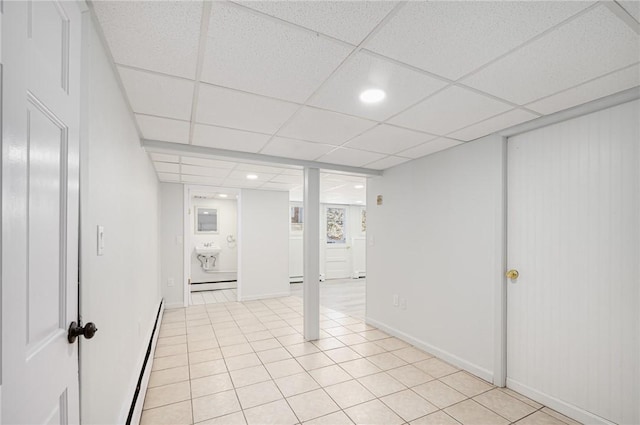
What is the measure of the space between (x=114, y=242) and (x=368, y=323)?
366cm

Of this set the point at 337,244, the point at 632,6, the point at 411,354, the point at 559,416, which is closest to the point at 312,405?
the point at 411,354

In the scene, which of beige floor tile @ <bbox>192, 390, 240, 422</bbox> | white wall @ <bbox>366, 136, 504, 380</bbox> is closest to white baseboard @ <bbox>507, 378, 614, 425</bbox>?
white wall @ <bbox>366, 136, 504, 380</bbox>

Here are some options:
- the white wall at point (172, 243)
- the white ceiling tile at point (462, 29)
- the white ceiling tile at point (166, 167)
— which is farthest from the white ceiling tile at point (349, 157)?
the white wall at point (172, 243)

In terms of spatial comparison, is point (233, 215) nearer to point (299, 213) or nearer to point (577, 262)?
point (299, 213)

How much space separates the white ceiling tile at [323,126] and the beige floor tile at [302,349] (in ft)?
7.72

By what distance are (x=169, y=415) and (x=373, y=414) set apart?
154 centimetres

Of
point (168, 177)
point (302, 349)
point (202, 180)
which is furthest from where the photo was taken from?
point (202, 180)

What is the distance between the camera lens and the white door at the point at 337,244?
870cm

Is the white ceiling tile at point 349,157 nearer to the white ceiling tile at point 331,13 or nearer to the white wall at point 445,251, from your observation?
the white wall at point 445,251

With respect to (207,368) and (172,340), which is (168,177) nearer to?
(172,340)

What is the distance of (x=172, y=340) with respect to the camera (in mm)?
3748

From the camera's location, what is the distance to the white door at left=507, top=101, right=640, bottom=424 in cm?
197

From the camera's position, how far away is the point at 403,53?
1526mm

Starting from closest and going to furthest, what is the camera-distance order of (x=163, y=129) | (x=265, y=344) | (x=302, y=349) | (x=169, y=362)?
(x=163, y=129) < (x=169, y=362) < (x=302, y=349) < (x=265, y=344)
